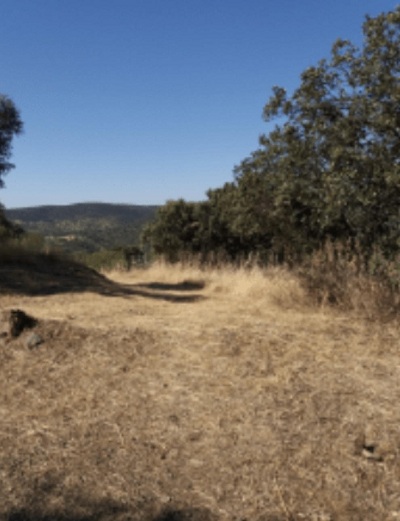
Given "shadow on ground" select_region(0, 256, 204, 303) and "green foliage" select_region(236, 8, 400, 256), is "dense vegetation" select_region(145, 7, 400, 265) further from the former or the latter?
"shadow on ground" select_region(0, 256, 204, 303)

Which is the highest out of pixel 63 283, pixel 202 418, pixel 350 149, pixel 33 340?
pixel 350 149

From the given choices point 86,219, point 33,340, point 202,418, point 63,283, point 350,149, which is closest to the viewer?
point 202,418

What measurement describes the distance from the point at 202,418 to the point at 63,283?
809 cm

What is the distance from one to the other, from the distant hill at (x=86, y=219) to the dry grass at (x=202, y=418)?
7090 centimetres

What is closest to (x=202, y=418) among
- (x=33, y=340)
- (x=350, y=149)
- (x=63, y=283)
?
(x=33, y=340)

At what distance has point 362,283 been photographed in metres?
7.71

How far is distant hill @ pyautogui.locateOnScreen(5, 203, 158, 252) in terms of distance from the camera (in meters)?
85.5

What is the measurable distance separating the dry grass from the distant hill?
70.9m

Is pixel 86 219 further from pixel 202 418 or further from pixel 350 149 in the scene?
pixel 202 418

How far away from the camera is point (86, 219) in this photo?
357ft

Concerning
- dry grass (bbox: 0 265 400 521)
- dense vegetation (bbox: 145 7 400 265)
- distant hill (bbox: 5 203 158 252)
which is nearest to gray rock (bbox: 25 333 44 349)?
dry grass (bbox: 0 265 400 521)

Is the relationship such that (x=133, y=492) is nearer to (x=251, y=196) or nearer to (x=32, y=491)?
(x=32, y=491)

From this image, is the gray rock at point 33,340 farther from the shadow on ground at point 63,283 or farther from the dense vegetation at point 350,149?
the dense vegetation at point 350,149

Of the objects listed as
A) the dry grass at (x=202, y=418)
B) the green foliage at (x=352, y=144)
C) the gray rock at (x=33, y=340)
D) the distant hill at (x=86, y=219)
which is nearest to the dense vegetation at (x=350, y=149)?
the green foliage at (x=352, y=144)
